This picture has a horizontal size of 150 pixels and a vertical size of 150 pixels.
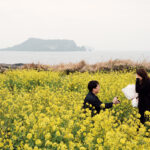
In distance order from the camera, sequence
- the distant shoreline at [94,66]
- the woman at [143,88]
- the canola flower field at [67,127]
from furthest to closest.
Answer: the distant shoreline at [94,66] → the woman at [143,88] → the canola flower field at [67,127]

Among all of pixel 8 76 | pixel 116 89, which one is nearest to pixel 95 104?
pixel 116 89

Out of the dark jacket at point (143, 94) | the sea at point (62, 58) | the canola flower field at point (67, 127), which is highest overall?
the sea at point (62, 58)

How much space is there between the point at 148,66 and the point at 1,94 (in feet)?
31.1

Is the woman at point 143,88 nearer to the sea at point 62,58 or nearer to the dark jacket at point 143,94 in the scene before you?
the dark jacket at point 143,94

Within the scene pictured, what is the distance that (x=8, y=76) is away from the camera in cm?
1138

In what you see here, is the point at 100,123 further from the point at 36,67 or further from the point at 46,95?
the point at 36,67

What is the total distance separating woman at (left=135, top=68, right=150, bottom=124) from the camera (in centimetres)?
526

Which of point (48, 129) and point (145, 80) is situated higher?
point (145, 80)

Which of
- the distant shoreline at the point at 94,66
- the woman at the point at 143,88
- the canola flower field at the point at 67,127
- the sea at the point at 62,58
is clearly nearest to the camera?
the canola flower field at the point at 67,127

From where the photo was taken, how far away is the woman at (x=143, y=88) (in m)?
5.26

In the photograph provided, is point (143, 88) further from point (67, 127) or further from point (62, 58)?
point (62, 58)

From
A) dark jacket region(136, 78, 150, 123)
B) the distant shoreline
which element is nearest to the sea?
the distant shoreline

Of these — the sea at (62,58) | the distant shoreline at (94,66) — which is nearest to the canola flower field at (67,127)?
the distant shoreline at (94,66)

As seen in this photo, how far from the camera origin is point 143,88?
5250 millimetres
